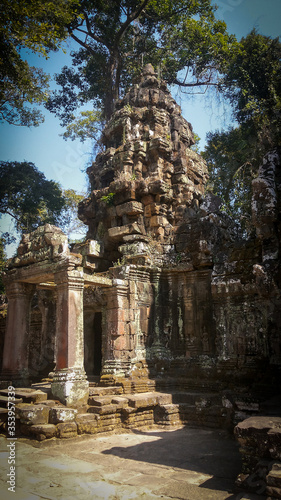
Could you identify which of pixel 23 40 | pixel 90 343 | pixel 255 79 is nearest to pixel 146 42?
pixel 255 79

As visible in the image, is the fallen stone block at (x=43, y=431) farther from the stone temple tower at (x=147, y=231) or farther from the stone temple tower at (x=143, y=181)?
the stone temple tower at (x=143, y=181)

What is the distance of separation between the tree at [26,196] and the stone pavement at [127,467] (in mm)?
14200

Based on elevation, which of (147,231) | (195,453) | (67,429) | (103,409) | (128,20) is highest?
(128,20)

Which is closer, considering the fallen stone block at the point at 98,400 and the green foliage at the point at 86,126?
the fallen stone block at the point at 98,400

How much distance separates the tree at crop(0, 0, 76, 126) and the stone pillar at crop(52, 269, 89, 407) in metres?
6.00

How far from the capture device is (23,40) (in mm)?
9828

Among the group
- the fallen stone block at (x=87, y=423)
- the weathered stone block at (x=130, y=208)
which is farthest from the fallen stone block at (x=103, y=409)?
the weathered stone block at (x=130, y=208)

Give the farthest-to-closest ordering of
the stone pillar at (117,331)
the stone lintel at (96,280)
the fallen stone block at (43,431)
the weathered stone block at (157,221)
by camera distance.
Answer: the weathered stone block at (157,221) → the stone pillar at (117,331) → the stone lintel at (96,280) → the fallen stone block at (43,431)

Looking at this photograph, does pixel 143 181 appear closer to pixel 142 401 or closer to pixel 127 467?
pixel 142 401

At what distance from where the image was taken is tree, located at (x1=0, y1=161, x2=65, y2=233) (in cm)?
1909

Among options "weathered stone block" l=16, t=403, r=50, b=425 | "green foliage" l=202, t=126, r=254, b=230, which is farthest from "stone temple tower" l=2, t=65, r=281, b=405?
"green foliage" l=202, t=126, r=254, b=230

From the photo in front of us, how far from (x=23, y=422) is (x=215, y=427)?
139 inches

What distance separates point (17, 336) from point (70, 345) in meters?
1.97

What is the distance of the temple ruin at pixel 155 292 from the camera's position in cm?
729
